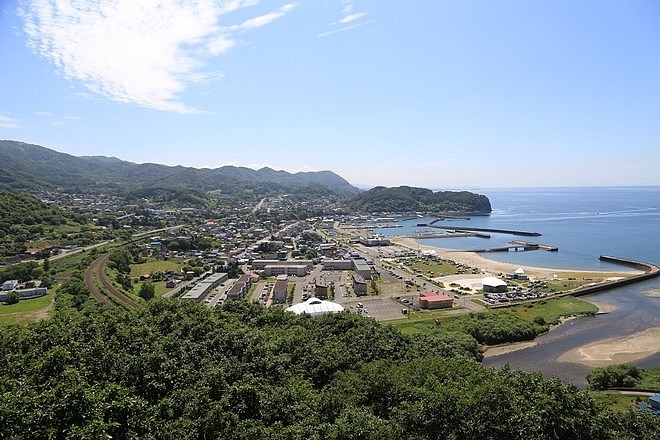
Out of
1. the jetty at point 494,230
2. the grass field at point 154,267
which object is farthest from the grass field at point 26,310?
the jetty at point 494,230

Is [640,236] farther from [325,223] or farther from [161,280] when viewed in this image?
[161,280]

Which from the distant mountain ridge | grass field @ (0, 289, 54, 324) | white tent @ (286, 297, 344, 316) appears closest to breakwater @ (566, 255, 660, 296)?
white tent @ (286, 297, 344, 316)

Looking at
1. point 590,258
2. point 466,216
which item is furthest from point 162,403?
point 466,216

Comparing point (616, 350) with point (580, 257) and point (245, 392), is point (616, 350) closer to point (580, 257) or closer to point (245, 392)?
point (245, 392)

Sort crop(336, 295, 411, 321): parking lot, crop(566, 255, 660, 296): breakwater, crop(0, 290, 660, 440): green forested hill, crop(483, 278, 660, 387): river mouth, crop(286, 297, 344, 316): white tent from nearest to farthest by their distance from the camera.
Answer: crop(0, 290, 660, 440): green forested hill → crop(483, 278, 660, 387): river mouth → crop(286, 297, 344, 316): white tent → crop(336, 295, 411, 321): parking lot → crop(566, 255, 660, 296): breakwater

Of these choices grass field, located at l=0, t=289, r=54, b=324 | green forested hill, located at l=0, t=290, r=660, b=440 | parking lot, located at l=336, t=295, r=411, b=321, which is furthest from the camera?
parking lot, located at l=336, t=295, r=411, b=321

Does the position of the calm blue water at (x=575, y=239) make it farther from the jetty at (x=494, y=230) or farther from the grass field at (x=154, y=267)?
the grass field at (x=154, y=267)

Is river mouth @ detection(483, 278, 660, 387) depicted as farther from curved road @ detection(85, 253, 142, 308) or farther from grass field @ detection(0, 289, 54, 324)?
grass field @ detection(0, 289, 54, 324)
